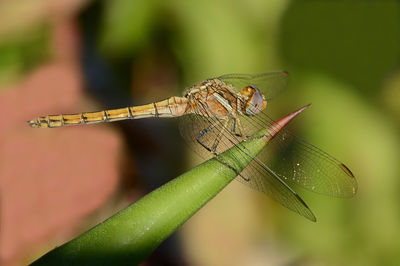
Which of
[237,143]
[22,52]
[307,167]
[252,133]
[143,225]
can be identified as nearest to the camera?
[143,225]

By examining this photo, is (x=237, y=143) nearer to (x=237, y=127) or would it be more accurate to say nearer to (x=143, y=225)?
(x=237, y=127)

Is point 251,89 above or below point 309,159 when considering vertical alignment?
above

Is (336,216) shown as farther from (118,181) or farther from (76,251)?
(76,251)

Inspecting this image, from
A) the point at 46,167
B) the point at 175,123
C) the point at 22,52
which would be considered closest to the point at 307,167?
the point at 46,167

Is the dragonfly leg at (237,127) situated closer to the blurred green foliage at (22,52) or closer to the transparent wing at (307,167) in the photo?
the transparent wing at (307,167)

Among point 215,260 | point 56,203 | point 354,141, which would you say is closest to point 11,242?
point 56,203

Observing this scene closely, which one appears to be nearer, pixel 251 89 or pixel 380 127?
pixel 251 89

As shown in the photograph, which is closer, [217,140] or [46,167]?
[217,140]
